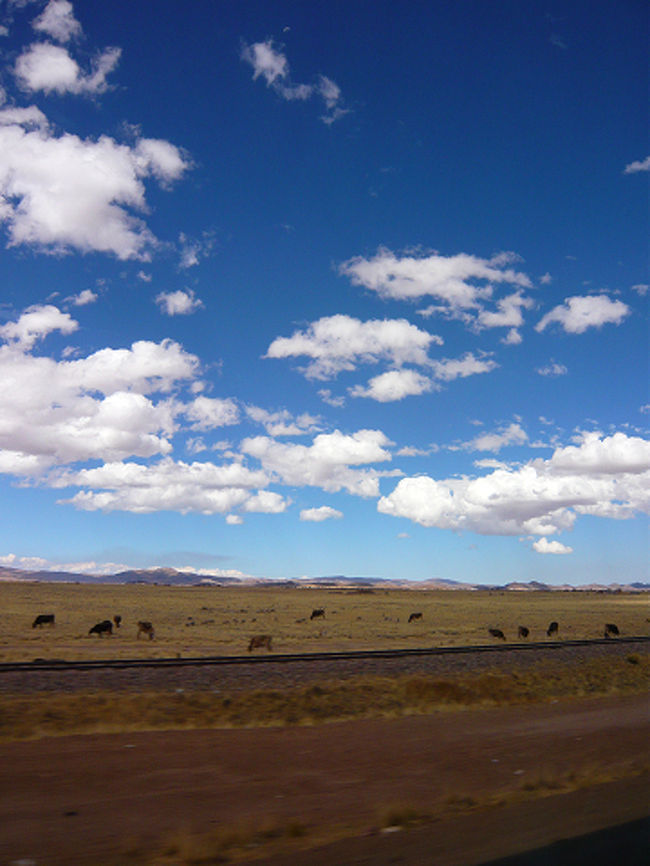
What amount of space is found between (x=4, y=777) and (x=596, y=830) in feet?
31.7

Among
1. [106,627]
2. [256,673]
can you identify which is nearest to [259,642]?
[256,673]

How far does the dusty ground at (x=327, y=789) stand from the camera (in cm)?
880

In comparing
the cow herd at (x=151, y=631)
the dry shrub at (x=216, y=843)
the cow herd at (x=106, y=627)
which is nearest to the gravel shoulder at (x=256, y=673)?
the cow herd at (x=151, y=631)

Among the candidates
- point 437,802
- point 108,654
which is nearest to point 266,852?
point 437,802

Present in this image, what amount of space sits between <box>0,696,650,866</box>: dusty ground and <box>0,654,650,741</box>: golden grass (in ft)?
Answer: 3.35

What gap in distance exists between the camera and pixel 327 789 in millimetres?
11859

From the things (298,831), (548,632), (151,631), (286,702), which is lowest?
(548,632)

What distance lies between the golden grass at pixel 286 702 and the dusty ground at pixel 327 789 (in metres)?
1.02

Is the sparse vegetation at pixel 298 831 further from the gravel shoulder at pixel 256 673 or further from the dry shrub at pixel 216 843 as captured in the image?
the gravel shoulder at pixel 256 673

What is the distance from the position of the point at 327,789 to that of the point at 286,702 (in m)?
7.73

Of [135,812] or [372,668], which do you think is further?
[372,668]

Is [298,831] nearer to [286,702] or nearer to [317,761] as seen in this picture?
[317,761]

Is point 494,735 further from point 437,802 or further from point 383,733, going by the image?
point 437,802

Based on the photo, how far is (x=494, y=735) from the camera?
1688cm
